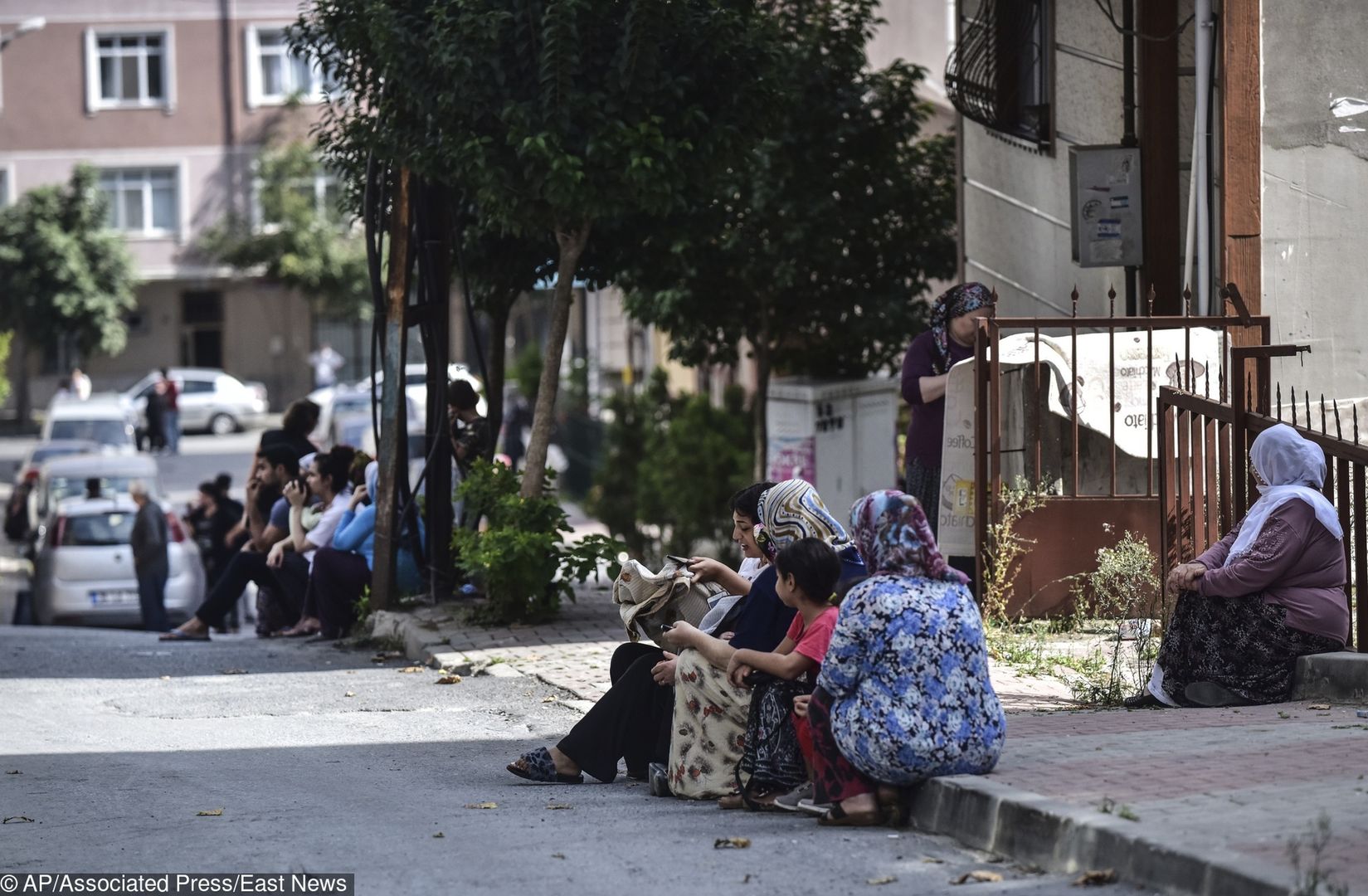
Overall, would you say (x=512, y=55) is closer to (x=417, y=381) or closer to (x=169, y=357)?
(x=417, y=381)

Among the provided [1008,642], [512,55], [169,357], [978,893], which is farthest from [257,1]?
[978,893]

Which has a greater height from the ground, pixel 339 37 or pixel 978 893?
pixel 339 37

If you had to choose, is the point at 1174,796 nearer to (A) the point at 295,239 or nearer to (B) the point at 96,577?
(B) the point at 96,577

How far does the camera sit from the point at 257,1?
49.8m

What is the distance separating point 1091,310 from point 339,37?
5.51 metres

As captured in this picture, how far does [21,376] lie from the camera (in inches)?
1932

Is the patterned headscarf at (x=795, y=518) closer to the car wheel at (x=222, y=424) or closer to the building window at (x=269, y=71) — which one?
the car wheel at (x=222, y=424)

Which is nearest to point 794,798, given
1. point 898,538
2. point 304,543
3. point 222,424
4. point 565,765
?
point 898,538

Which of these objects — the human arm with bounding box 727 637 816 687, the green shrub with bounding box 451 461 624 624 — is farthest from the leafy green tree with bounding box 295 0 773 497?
the human arm with bounding box 727 637 816 687

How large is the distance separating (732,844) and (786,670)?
845 mm

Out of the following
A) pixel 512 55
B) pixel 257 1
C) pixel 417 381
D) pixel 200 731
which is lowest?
pixel 200 731

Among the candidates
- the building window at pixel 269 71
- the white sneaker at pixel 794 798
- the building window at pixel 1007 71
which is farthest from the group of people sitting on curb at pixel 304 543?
the building window at pixel 269 71

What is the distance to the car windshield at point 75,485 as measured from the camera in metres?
22.8

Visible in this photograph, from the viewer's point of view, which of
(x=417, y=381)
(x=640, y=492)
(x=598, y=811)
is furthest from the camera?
(x=640, y=492)
